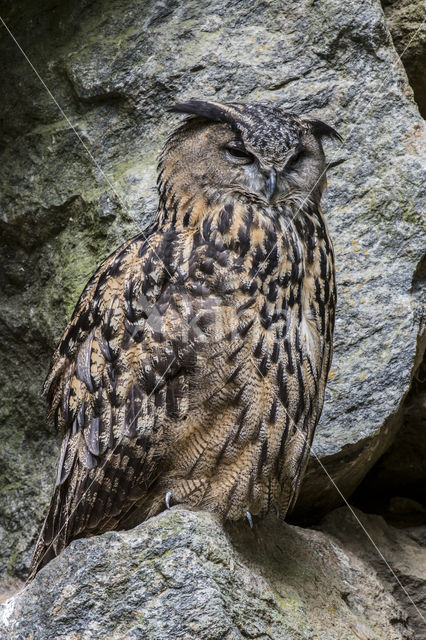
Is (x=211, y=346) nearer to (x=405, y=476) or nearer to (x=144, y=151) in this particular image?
(x=144, y=151)

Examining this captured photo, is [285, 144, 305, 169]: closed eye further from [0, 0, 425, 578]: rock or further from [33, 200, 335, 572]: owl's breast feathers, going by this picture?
[0, 0, 425, 578]: rock

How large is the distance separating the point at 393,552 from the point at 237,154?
150cm

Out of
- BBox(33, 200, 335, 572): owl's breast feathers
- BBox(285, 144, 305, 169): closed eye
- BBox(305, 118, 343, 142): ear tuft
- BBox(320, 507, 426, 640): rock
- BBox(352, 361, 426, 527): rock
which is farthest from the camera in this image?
BBox(352, 361, 426, 527): rock

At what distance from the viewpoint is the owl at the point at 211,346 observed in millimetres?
2217

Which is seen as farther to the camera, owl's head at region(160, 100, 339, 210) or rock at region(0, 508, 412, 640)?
owl's head at region(160, 100, 339, 210)

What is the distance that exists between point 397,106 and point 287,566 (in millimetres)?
1668

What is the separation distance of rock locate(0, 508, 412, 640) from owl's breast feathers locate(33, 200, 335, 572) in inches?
6.5

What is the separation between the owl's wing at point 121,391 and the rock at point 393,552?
936mm

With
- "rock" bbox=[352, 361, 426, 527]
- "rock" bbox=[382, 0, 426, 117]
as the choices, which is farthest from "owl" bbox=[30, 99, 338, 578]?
"rock" bbox=[382, 0, 426, 117]

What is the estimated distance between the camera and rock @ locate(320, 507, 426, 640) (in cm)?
293

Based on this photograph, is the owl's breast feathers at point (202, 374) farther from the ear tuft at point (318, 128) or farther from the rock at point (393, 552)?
the rock at point (393, 552)

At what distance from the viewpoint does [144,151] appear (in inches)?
131

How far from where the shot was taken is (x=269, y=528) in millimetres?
2453

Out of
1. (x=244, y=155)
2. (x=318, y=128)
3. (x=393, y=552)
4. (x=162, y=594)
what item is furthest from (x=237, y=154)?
(x=393, y=552)
